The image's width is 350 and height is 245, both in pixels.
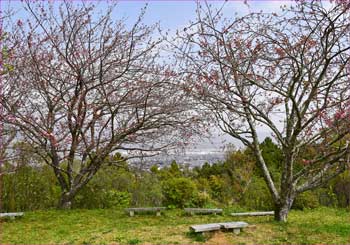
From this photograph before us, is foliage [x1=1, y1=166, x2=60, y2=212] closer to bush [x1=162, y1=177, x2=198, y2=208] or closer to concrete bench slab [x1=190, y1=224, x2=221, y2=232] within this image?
bush [x1=162, y1=177, x2=198, y2=208]

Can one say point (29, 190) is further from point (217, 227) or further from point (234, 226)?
point (234, 226)

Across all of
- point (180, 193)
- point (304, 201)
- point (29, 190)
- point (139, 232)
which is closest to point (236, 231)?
point (139, 232)

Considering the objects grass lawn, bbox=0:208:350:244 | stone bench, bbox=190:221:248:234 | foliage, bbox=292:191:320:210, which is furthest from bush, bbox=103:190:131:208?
foliage, bbox=292:191:320:210

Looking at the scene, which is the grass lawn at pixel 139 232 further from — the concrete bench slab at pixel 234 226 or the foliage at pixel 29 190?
the foliage at pixel 29 190

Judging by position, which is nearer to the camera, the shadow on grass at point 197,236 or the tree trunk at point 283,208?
the shadow on grass at point 197,236

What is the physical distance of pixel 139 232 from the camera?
455 cm

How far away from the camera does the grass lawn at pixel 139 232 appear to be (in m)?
4.12

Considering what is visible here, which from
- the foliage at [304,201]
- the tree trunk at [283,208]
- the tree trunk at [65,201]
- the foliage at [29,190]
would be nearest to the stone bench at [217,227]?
the tree trunk at [283,208]

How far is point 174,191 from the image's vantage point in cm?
752

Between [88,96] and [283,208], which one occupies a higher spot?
[88,96]

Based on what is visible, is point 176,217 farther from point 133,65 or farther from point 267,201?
point 267,201

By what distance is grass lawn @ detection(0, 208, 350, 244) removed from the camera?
412cm

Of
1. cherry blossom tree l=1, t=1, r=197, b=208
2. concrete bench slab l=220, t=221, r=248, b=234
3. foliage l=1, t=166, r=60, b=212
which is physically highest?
cherry blossom tree l=1, t=1, r=197, b=208

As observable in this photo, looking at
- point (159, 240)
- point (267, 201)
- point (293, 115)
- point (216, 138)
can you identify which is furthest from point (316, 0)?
point (267, 201)
